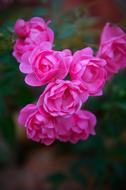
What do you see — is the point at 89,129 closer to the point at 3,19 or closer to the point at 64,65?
the point at 64,65

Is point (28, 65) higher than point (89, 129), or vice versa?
point (28, 65)

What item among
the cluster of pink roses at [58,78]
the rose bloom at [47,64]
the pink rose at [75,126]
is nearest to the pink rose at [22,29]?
the cluster of pink roses at [58,78]

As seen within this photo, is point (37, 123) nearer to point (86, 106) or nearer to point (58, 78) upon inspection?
point (58, 78)

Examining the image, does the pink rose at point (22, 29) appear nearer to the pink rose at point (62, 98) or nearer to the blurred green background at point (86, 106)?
the blurred green background at point (86, 106)

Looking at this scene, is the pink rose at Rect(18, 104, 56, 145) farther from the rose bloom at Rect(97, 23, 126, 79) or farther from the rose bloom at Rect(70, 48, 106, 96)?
the rose bloom at Rect(97, 23, 126, 79)

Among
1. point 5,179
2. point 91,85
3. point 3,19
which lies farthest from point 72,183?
point 91,85

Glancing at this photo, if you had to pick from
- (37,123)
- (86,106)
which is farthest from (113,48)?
(86,106)
